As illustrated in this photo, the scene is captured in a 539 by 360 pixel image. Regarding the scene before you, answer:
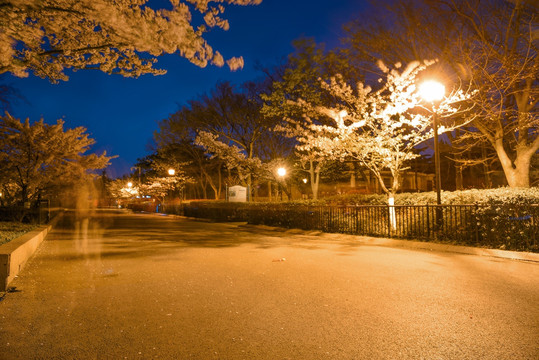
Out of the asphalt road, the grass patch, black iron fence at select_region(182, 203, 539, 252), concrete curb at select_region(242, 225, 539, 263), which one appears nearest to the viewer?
the asphalt road

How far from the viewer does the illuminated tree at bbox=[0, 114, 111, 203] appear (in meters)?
17.3

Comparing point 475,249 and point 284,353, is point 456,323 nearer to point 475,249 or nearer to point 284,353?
point 284,353

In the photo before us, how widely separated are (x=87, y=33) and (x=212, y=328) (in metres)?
7.52

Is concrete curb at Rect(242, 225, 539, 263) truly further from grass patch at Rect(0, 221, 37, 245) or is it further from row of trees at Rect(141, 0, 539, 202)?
grass patch at Rect(0, 221, 37, 245)

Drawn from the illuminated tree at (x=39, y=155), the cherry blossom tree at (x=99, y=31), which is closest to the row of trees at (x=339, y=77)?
the cherry blossom tree at (x=99, y=31)

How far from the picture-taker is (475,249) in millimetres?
10039

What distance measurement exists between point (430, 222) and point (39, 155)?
17.6 m

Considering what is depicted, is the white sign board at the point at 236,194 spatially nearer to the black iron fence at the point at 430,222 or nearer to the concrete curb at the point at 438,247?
the black iron fence at the point at 430,222

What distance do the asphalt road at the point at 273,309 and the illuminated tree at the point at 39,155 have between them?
10983 mm

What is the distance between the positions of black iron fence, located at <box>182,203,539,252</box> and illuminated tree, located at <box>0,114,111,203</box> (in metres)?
10.9

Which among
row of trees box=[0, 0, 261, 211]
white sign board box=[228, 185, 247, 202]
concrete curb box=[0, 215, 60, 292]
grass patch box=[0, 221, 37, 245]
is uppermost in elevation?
row of trees box=[0, 0, 261, 211]

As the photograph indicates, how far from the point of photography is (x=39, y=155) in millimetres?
17953

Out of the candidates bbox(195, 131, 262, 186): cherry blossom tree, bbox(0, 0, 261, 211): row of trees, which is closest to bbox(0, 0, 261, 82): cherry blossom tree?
bbox(0, 0, 261, 211): row of trees

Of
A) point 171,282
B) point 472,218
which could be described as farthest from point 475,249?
point 171,282
